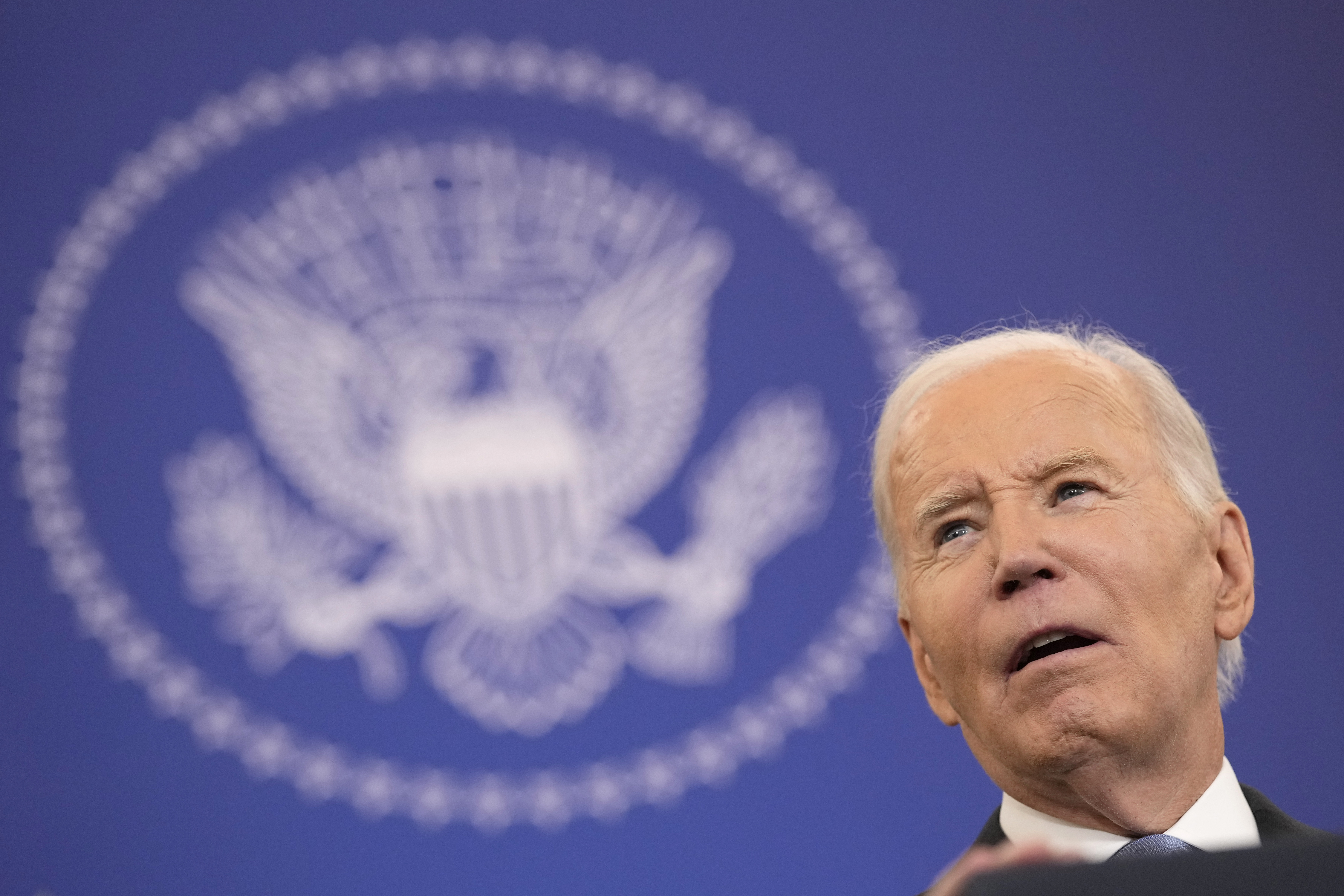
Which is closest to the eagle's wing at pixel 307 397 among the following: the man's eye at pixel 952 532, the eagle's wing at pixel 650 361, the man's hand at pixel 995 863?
the eagle's wing at pixel 650 361

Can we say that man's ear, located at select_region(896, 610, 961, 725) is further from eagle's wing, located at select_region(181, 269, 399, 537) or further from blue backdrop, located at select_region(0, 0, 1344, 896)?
eagle's wing, located at select_region(181, 269, 399, 537)

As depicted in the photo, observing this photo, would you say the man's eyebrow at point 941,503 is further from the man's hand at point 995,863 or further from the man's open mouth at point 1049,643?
the man's hand at point 995,863

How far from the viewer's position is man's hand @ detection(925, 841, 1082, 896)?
1.58 feet

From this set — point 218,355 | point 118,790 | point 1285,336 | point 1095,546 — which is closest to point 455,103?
point 218,355

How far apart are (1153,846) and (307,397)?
1.42 m

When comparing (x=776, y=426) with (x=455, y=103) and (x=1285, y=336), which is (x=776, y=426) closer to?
(x=455, y=103)

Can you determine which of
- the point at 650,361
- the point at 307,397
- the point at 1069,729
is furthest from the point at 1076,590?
→ the point at 307,397

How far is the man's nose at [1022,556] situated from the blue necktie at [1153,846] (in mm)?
262

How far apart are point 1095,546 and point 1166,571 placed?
3.4 inches

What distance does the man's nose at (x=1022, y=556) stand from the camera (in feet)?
4.12

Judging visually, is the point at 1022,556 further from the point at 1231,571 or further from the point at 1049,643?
the point at 1231,571

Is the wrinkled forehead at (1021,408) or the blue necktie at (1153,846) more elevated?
the wrinkled forehead at (1021,408)

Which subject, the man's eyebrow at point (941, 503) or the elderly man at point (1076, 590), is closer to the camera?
the elderly man at point (1076, 590)

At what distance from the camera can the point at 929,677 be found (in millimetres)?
1470
